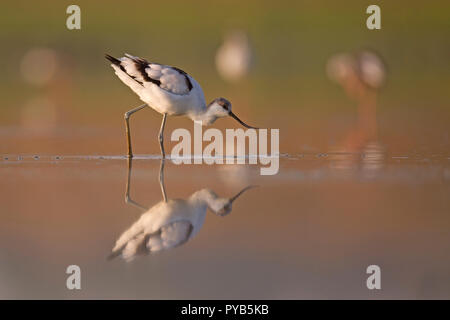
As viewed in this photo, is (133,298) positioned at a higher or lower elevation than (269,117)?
lower

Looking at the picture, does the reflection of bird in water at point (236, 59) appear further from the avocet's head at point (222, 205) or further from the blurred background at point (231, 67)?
the avocet's head at point (222, 205)

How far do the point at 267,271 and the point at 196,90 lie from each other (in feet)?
15.9

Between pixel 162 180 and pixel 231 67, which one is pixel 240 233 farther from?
pixel 231 67

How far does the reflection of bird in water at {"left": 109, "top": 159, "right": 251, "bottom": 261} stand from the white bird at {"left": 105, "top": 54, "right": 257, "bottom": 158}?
2538 millimetres

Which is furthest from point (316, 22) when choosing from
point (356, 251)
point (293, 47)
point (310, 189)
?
point (356, 251)

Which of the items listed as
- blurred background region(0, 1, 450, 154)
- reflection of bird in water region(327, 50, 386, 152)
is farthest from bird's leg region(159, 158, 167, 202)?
reflection of bird in water region(327, 50, 386, 152)

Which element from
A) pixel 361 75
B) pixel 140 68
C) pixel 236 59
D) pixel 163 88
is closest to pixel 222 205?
pixel 163 88

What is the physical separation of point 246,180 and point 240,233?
2001mm

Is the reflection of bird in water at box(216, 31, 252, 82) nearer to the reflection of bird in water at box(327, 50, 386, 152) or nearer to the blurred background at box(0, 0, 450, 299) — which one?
the blurred background at box(0, 0, 450, 299)

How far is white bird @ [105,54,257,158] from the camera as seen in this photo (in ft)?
29.2

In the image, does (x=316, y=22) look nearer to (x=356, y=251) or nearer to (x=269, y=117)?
(x=269, y=117)

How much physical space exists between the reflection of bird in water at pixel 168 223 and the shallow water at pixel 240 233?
1.2 inches

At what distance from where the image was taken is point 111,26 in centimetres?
2511

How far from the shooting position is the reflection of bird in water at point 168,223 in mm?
4879
